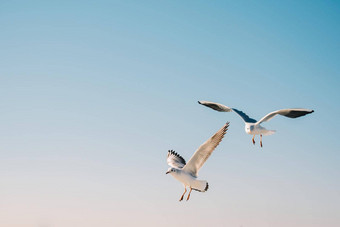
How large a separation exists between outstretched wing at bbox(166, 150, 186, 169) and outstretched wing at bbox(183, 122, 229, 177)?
237 centimetres

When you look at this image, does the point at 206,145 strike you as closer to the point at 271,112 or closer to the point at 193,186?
the point at 193,186

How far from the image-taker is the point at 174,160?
1948 centimetres

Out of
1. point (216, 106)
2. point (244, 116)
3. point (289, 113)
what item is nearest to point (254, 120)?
point (244, 116)

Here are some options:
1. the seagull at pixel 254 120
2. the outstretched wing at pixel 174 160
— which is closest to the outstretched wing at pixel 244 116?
the seagull at pixel 254 120

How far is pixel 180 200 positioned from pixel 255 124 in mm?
4893

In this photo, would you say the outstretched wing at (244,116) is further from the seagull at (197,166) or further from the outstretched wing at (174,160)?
the seagull at (197,166)

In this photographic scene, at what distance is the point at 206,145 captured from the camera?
15.2 m

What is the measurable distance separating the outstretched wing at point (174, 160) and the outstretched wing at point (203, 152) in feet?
7.77

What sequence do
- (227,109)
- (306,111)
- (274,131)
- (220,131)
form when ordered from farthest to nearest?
(227,109) → (274,131) → (306,111) → (220,131)

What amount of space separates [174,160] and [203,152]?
4178 millimetres

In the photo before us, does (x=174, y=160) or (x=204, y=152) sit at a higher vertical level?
(x=174, y=160)

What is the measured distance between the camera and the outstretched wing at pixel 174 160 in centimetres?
1869

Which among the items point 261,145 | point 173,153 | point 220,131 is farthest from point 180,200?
point 173,153

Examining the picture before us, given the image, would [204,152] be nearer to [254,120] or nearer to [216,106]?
[254,120]
